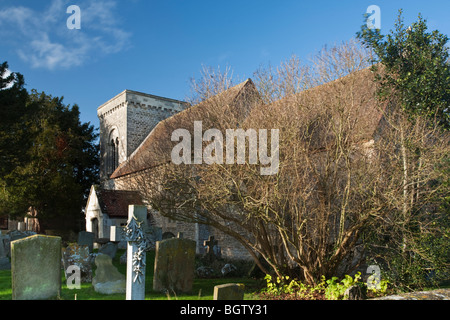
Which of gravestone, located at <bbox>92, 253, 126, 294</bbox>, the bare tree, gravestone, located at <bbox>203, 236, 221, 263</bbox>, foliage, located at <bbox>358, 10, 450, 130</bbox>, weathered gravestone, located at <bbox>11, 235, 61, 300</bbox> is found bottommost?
gravestone, located at <bbox>203, 236, 221, 263</bbox>

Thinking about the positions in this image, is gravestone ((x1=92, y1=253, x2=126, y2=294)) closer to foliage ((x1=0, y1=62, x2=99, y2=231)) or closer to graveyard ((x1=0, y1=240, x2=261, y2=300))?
graveyard ((x1=0, y1=240, x2=261, y2=300))

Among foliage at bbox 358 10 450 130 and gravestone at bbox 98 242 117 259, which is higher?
foliage at bbox 358 10 450 130

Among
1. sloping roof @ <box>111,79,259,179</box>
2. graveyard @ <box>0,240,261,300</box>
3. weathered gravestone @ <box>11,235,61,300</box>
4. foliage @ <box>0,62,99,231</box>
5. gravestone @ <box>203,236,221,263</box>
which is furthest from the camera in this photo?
foliage @ <box>0,62,99,231</box>

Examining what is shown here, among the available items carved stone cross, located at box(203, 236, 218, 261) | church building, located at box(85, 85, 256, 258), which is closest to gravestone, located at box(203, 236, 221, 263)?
carved stone cross, located at box(203, 236, 218, 261)

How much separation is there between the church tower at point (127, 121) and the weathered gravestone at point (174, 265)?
17938mm

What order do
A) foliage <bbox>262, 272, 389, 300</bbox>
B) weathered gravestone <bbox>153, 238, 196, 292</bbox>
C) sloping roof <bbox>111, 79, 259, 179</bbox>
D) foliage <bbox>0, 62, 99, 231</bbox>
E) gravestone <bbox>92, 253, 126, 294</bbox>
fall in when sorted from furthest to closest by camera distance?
foliage <bbox>0, 62, 99, 231</bbox>, sloping roof <bbox>111, 79, 259, 179</bbox>, weathered gravestone <bbox>153, 238, 196, 292</bbox>, gravestone <bbox>92, 253, 126, 294</bbox>, foliage <bbox>262, 272, 389, 300</bbox>

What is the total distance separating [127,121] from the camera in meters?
26.4

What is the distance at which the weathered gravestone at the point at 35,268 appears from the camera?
7.35m

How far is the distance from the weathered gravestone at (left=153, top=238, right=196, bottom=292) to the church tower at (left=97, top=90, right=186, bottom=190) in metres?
17.9

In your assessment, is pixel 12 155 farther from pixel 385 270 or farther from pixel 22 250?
pixel 385 270

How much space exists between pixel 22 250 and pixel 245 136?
17.5 feet

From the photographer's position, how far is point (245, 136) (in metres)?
9.22

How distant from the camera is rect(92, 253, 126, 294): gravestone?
8695mm
